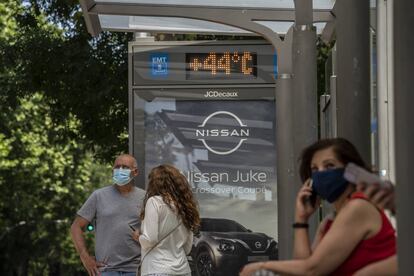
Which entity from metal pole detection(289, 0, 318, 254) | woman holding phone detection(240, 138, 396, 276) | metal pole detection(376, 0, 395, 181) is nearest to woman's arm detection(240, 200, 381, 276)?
woman holding phone detection(240, 138, 396, 276)

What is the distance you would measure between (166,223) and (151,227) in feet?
0.39

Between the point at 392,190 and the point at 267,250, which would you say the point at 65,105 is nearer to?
the point at 267,250

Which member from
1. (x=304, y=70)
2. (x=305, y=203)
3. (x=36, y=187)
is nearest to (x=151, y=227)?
(x=304, y=70)

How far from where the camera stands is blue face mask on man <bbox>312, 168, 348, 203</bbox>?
473 centimetres

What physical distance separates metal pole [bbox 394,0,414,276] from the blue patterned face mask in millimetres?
6211

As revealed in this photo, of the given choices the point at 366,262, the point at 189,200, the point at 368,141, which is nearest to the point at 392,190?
the point at 366,262

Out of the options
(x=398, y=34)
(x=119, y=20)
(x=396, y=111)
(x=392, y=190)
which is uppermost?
(x=119, y=20)

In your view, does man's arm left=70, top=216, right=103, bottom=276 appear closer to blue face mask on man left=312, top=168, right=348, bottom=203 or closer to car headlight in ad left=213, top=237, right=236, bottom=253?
car headlight in ad left=213, top=237, right=236, bottom=253

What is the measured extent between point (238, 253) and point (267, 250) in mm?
277

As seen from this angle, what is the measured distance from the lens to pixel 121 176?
32.7ft

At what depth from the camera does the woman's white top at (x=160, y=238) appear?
28.9 ft

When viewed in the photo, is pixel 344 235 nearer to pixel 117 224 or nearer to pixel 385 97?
pixel 385 97

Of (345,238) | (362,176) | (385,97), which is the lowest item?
(345,238)

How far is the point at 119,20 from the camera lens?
12.3 meters
